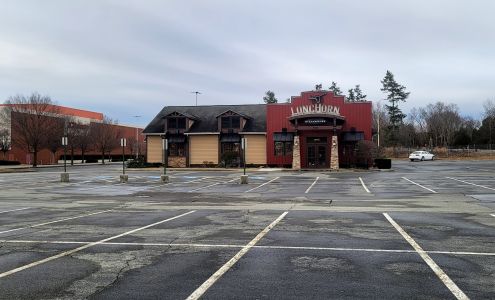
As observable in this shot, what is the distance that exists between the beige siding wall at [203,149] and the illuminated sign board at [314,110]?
982 cm

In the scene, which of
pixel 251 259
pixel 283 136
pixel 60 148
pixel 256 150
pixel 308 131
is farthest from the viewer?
pixel 60 148

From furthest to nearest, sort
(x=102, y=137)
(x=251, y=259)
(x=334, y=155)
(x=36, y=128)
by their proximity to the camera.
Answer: (x=102, y=137) → (x=36, y=128) → (x=334, y=155) → (x=251, y=259)

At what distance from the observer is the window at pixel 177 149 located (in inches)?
2149

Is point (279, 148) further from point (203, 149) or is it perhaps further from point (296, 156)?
point (203, 149)

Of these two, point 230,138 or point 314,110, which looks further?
point 230,138

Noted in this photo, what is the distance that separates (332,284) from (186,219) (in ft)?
24.0

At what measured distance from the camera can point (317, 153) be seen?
4841cm

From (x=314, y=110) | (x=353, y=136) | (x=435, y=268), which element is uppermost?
(x=314, y=110)

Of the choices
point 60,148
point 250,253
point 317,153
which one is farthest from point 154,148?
point 250,253

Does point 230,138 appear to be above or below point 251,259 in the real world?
above

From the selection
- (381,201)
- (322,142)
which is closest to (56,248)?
(381,201)

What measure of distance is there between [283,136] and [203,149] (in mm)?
9654

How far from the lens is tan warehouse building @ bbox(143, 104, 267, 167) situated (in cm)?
5259

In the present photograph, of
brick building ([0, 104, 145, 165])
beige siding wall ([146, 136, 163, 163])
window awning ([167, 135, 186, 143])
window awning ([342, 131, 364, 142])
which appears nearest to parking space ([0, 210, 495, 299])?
window awning ([342, 131, 364, 142])
